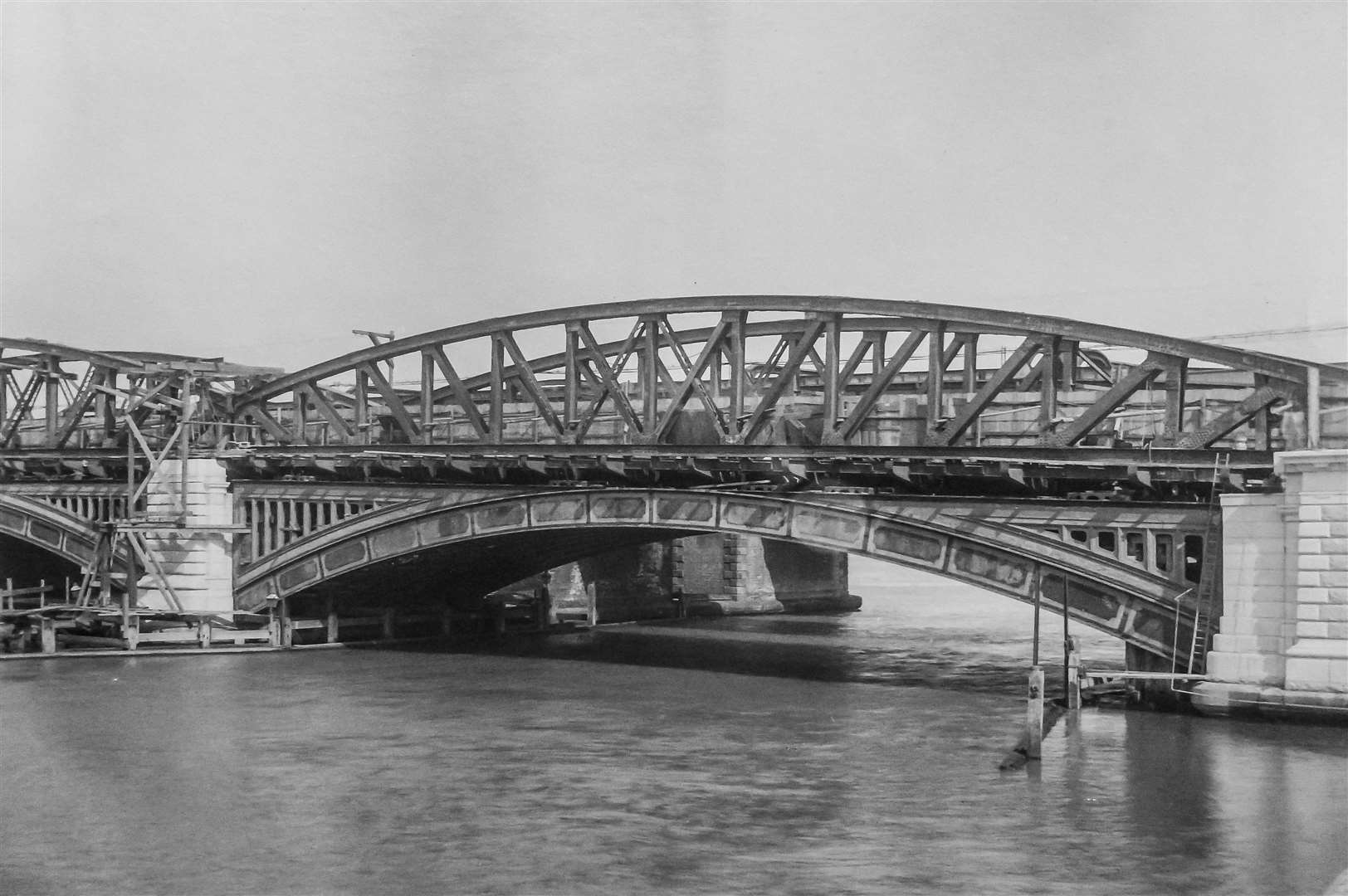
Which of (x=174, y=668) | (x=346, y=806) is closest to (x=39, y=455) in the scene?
(x=174, y=668)

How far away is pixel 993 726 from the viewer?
40469 millimetres

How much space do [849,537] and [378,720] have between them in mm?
13100

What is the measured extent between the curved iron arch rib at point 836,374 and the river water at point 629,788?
7.50 meters

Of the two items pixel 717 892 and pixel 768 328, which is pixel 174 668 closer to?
pixel 768 328

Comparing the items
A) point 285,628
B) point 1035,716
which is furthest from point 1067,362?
point 285,628

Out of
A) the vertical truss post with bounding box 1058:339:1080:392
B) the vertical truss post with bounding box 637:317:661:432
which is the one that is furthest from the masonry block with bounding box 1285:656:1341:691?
the vertical truss post with bounding box 637:317:661:432

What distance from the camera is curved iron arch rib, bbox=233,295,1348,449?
39.8m

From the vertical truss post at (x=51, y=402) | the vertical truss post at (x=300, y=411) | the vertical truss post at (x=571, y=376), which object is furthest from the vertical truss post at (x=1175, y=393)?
the vertical truss post at (x=51, y=402)

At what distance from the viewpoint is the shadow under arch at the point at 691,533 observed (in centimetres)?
4025

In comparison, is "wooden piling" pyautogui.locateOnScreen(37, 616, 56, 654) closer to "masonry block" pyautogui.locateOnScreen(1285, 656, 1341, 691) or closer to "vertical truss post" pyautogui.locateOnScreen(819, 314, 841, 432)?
"vertical truss post" pyautogui.locateOnScreen(819, 314, 841, 432)

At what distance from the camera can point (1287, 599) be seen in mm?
37406

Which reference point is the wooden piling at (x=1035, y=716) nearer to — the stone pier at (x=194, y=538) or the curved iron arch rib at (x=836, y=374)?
A: the curved iron arch rib at (x=836, y=374)

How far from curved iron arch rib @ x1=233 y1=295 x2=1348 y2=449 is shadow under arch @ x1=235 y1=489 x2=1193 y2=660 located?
7.29ft

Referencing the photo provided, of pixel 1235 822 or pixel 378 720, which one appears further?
pixel 378 720
